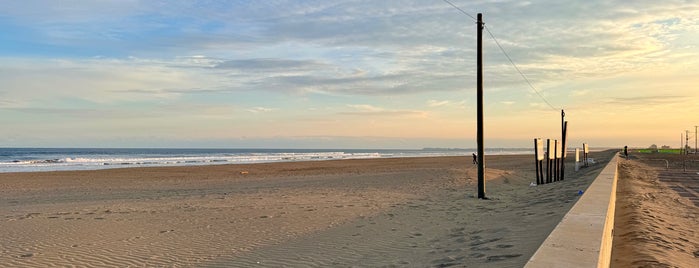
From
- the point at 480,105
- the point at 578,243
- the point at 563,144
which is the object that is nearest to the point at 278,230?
the point at 578,243

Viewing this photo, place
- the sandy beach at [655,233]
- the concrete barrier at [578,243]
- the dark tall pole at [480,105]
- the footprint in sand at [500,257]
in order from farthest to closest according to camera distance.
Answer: the dark tall pole at [480,105]
the sandy beach at [655,233]
the footprint in sand at [500,257]
the concrete barrier at [578,243]

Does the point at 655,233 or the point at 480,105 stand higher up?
the point at 480,105

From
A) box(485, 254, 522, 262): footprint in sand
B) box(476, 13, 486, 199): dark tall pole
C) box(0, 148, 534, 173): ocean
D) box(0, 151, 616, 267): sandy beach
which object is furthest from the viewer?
box(0, 148, 534, 173): ocean

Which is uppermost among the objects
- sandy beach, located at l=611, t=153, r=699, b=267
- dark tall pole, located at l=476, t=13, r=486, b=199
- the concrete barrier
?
dark tall pole, located at l=476, t=13, r=486, b=199

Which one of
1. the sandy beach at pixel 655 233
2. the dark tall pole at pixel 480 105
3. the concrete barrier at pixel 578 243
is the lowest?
the sandy beach at pixel 655 233

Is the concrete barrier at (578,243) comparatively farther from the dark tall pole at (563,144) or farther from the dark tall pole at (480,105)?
the dark tall pole at (563,144)

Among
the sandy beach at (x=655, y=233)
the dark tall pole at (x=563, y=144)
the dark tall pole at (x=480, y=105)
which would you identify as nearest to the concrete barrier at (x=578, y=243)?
the sandy beach at (x=655, y=233)

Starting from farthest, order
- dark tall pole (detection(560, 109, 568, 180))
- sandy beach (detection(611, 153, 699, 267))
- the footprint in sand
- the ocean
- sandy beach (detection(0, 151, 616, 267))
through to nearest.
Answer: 1. the ocean
2. dark tall pole (detection(560, 109, 568, 180))
3. sandy beach (detection(0, 151, 616, 267))
4. sandy beach (detection(611, 153, 699, 267))
5. the footprint in sand

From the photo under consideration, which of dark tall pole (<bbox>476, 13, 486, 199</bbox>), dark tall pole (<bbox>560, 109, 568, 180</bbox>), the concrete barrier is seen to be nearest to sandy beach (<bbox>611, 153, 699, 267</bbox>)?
the concrete barrier

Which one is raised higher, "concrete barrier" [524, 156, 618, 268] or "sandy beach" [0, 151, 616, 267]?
"concrete barrier" [524, 156, 618, 268]

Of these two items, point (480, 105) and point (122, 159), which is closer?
point (480, 105)

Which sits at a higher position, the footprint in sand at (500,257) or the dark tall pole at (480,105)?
the dark tall pole at (480,105)

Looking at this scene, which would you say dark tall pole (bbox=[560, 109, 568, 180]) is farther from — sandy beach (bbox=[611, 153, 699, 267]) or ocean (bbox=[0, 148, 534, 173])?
ocean (bbox=[0, 148, 534, 173])

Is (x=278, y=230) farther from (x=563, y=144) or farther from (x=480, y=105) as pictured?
(x=563, y=144)
